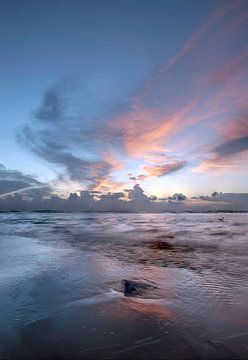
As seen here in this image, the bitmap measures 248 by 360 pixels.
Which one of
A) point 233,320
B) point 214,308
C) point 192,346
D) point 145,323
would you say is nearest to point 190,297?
point 214,308

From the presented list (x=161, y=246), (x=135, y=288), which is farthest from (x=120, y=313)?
(x=161, y=246)

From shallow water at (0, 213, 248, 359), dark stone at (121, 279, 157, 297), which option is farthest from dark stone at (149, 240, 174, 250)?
dark stone at (121, 279, 157, 297)

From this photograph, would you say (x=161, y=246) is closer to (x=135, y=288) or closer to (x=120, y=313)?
(x=135, y=288)

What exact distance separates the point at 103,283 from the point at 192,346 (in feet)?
13.5

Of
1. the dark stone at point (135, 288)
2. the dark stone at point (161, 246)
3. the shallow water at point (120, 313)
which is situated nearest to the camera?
the shallow water at point (120, 313)

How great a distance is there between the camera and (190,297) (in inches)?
261

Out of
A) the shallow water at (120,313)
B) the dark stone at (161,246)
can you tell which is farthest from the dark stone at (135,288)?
the dark stone at (161,246)

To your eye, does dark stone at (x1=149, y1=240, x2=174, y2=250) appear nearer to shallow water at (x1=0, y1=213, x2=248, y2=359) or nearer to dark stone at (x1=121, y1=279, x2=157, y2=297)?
shallow water at (x1=0, y1=213, x2=248, y2=359)

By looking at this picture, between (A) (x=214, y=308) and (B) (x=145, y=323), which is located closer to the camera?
(B) (x=145, y=323)

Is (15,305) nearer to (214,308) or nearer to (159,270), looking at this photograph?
(214,308)

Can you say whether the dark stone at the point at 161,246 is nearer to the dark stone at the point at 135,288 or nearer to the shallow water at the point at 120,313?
the shallow water at the point at 120,313

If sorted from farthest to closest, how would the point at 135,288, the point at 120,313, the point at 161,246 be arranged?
the point at 161,246 → the point at 135,288 → the point at 120,313

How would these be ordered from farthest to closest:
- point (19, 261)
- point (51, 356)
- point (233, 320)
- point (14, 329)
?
point (19, 261) → point (233, 320) → point (14, 329) → point (51, 356)

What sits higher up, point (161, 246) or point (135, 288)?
point (135, 288)
